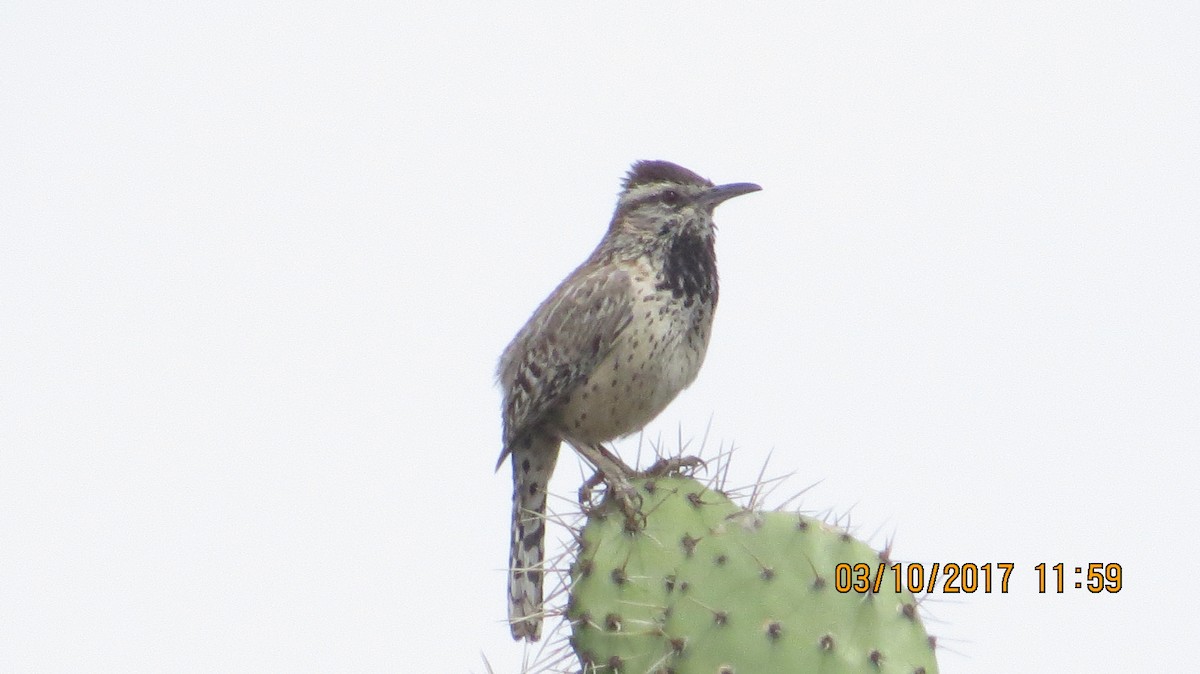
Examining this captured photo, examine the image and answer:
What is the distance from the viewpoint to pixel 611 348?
4.45 meters

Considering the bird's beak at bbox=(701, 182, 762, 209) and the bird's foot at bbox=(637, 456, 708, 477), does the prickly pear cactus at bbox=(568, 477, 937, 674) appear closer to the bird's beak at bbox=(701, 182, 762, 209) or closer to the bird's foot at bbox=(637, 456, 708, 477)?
the bird's foot at bbox=(637, 456, 708, 477)

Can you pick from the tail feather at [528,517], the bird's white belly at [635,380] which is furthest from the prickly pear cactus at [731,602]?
the bird's white belly at [635,380]

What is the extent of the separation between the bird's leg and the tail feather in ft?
1.08

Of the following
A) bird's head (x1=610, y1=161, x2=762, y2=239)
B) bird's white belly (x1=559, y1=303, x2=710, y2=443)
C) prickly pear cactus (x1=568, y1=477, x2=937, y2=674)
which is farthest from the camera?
bird's head (x1=610, y1=161, x2=762, y2=239)

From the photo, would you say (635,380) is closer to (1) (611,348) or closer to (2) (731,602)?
(1) (611,348)

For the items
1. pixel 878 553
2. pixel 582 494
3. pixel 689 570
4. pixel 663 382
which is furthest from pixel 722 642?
pixel 663 382

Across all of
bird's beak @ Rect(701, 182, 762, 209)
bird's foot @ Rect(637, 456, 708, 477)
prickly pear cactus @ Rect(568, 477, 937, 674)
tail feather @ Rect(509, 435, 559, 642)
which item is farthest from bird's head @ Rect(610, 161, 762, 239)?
prickly pear cactus @ Rect(568, 477, 937, 674)

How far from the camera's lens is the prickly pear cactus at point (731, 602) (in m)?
2.47

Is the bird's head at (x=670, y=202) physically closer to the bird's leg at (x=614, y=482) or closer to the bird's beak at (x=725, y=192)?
the bird's beak at (x=725, y=192)

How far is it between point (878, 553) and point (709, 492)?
362 millimetres

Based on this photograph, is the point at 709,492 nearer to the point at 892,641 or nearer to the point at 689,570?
the point at 689,570

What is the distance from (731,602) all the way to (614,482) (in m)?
0.52

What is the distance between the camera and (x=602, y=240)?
5.18m

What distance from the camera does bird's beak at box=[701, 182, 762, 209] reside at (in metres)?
4.79
